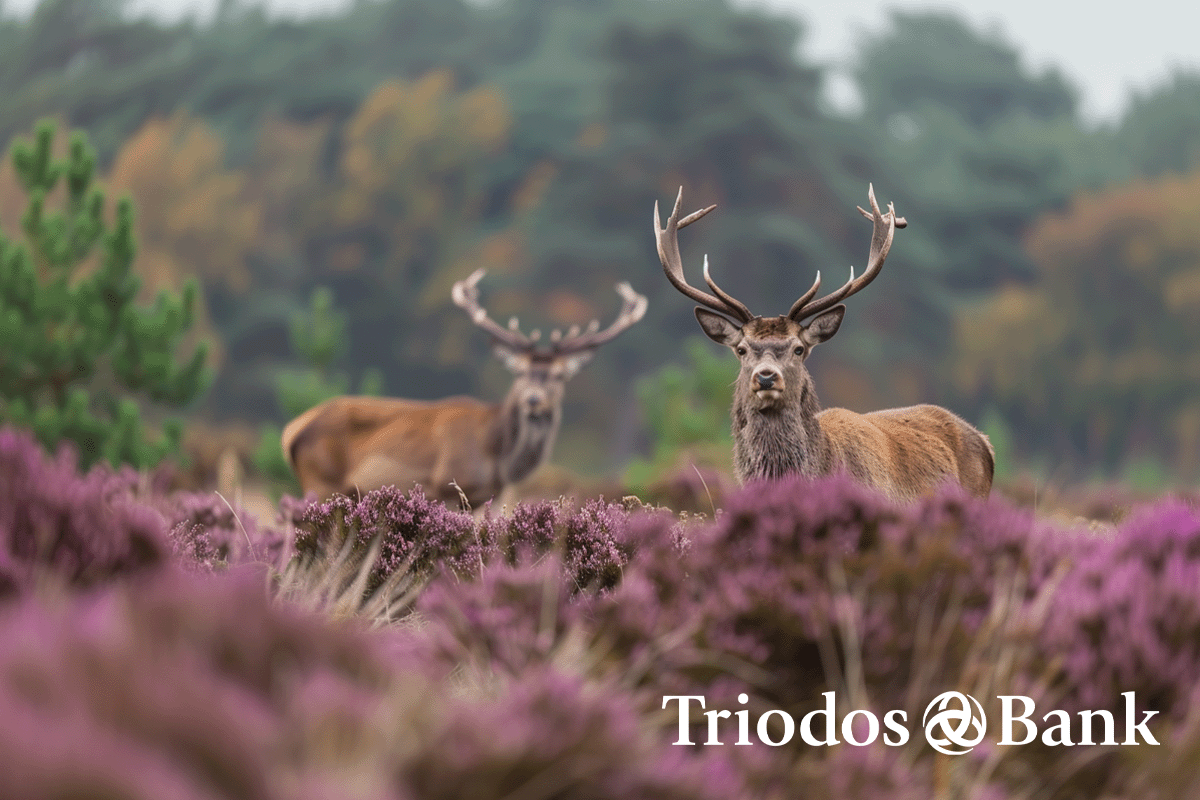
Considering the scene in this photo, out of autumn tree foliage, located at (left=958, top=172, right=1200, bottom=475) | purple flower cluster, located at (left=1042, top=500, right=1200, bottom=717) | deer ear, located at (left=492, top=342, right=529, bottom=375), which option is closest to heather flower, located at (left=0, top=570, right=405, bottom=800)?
purple flower cluster, located at (left=1042, top=500, right=1200, bottom=717)

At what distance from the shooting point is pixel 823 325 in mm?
5777

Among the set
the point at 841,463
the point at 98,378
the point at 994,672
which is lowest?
the point at 994,672

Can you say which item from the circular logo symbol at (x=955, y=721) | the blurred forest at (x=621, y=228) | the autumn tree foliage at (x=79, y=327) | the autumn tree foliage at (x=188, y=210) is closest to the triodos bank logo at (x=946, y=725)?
the circular logo symbol at (x=955, y=721)

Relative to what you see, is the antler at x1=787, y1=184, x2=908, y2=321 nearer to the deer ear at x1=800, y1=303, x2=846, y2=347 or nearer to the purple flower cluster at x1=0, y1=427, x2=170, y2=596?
the deer ear at x1=800, y1=303, x2=846, y2=347

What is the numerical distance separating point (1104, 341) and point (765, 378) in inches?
1519

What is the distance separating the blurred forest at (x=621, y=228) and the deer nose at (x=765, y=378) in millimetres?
30118

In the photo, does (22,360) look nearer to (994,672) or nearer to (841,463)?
(841,463)

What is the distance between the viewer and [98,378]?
11.8 meters

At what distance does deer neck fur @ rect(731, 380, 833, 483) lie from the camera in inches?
218

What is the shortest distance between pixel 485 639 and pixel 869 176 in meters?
43.8

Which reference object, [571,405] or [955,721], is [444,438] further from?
[571,405]

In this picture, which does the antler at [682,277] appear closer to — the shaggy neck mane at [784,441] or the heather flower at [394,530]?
the shaggy neck mane at [784,441]

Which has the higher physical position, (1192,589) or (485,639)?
(1192,589)

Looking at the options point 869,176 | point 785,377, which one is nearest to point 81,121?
point 869,176
